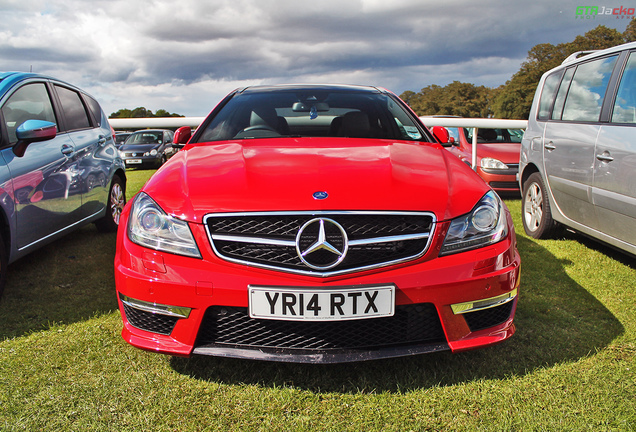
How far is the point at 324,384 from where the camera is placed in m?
2.29

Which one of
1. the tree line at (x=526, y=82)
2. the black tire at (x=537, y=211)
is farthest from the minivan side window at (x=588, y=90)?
the tree line at (x=526, y=82)

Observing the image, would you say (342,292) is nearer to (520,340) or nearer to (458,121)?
(520,340)

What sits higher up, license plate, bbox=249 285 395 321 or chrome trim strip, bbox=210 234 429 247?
chrome trim strip, bbox=210 234 429 247

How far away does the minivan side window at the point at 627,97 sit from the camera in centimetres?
353

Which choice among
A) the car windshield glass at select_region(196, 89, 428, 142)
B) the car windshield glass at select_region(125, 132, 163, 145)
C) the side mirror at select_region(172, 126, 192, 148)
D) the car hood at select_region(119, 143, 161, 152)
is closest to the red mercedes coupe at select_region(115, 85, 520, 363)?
the car windshield glass at select_region(196, 89, 428, 142)

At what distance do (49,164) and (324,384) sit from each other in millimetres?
2879

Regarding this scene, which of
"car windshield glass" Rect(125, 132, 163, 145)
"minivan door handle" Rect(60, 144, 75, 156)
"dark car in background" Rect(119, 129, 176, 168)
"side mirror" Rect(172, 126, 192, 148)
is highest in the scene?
"side mirror" Rect(172, 126, 192, 148)

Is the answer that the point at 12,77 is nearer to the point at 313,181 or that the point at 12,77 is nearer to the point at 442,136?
the point at 313,181

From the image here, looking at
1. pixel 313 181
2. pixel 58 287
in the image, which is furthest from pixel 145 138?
pixel 313 181

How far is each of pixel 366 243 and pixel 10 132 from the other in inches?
113

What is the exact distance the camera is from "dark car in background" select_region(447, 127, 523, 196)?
8.22 meters

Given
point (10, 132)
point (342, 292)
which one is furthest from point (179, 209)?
point (10, 132)

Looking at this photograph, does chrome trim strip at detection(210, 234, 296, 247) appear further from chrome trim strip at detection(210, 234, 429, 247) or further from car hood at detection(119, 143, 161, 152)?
car hood at detection(119, 143, 161, 152)

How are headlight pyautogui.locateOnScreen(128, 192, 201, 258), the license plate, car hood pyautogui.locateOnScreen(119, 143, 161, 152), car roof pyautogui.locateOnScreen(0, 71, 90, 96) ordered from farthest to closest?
car hood pyautogui.locateOnScreen(119, 143, 161, 152)
car roof pyautogui.locateOnScreen(0, 71, 90, 96)
headlight pyautogui.locateOnScreen(128, 192, 201, 258)
the license plate
